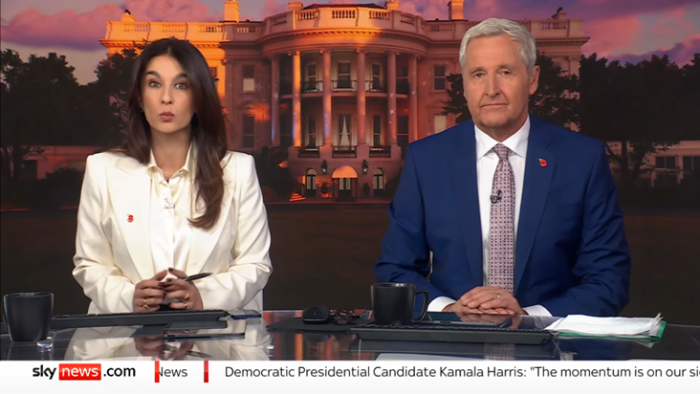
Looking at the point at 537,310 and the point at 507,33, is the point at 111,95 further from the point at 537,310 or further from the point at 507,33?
the point at 537,310

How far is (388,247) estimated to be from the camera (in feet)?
8.82

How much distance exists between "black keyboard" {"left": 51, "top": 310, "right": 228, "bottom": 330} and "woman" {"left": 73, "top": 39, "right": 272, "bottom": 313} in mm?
599

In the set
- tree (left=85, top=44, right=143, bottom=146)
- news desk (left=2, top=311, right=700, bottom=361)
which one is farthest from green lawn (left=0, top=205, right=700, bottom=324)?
news desk (left=2, top=311, right=700, bottom=361)

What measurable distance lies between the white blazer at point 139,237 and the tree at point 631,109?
13.5ft

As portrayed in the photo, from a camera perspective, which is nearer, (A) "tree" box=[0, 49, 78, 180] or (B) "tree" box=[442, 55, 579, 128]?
(B) "tree" box=[442, 55, 579, 128]

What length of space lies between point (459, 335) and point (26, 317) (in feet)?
2.96

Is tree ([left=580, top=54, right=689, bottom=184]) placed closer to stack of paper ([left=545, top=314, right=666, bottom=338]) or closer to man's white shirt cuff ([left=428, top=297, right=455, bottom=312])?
man's white shirt cuff ([left=428, top=297, right=455, bottom=312])

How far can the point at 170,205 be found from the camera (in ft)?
8.71

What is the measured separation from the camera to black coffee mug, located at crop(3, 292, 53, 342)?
1.66 m

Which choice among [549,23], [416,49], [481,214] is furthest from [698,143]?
[481,214]

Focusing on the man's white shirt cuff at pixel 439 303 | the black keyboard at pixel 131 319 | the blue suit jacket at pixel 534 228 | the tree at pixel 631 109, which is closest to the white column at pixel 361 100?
the tree at pixel 631 109

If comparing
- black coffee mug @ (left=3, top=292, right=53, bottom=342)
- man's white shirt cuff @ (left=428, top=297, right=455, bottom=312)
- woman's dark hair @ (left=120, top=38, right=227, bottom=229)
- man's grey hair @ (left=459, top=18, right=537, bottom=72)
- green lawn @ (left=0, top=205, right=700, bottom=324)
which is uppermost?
man's grey hair @ (left=459, top=18, right=537, bottom=72)

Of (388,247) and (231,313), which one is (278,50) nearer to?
(388,247)
